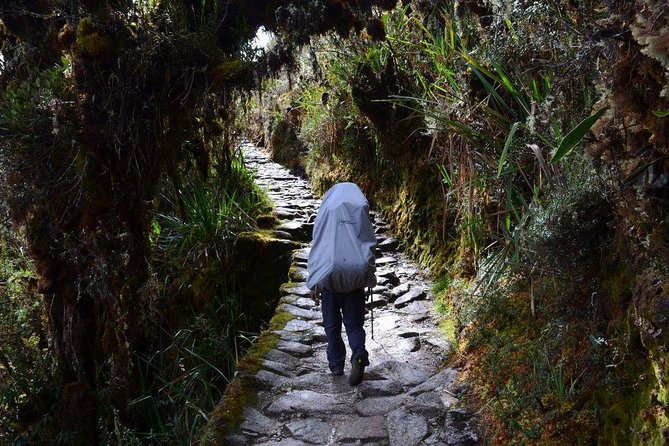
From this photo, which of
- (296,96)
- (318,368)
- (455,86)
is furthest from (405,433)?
(296,96)

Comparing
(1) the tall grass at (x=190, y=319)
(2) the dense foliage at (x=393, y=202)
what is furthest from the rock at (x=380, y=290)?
(1) the tall grass at (x=190, y=319)

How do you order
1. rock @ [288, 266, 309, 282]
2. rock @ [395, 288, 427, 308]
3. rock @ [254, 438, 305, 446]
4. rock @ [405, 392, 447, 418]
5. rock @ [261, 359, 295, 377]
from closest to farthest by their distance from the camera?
rock @ [254, 438, 305, 446] → rock @ [405, 392, 447, 418] → rock @ [261, 359, 295, 377] → rock @ [395, 288, 427, 308] → rock @ [288, 266, 309, 282]

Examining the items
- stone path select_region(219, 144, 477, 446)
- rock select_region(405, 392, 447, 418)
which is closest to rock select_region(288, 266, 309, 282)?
stone path select_region(219, 144, 477, 446)

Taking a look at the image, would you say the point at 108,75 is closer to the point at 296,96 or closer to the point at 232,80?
the point at 232,80

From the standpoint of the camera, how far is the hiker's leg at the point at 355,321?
4.25 meters

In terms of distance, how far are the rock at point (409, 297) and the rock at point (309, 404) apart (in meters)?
1.86

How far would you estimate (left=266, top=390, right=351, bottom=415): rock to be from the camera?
3896 millimetres

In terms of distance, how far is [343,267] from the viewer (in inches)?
160

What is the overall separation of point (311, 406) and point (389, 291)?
2387 millimetres

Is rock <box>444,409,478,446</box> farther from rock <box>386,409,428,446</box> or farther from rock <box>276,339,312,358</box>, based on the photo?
rock <box>276,339,312,358</box>

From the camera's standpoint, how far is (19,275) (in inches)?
254

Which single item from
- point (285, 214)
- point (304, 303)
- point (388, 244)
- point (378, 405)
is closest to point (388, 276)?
point (388, 244)

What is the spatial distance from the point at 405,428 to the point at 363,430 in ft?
0.87

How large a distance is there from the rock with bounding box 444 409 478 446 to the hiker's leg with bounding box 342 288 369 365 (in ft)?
2.89
